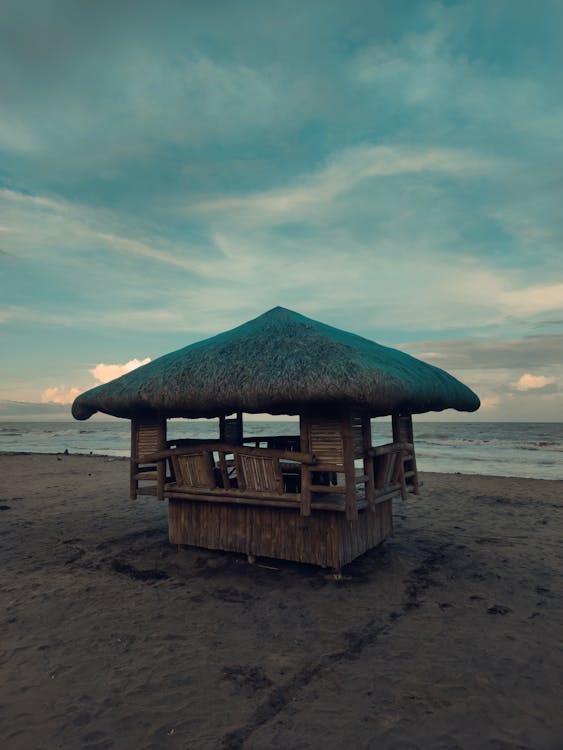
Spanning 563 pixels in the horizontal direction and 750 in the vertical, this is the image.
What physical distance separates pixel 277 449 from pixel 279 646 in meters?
2.81

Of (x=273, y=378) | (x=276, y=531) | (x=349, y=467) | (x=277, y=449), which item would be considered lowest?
(x=276, y=531)

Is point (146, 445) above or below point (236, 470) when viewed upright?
above

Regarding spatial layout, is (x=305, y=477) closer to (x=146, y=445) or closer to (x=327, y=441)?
(x=327, y=441)

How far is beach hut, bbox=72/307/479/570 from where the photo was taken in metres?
5.92

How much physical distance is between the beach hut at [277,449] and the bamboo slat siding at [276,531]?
15 millimetres

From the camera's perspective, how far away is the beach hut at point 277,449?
592cm

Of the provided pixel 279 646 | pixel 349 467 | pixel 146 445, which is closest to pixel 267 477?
pixel 349 467

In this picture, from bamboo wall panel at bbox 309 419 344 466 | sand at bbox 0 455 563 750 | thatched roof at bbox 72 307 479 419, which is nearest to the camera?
sand at bbox 0 455 563 750

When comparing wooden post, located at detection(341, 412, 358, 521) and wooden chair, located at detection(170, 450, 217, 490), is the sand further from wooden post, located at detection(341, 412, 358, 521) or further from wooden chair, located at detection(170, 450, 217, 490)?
wooden chair, located at detection(170, 450, 217, 490)

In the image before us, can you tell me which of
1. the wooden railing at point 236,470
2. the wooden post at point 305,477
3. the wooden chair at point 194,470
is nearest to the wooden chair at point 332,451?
the wooden post at point 305,477

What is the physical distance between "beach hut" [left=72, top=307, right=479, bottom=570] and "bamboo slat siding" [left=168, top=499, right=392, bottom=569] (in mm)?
15

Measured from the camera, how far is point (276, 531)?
670 centimetres

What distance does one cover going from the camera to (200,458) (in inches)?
271

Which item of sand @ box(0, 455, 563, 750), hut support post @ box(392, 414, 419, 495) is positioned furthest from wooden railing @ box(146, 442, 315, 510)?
hut support post @ box(392, 414, 419, 495)
